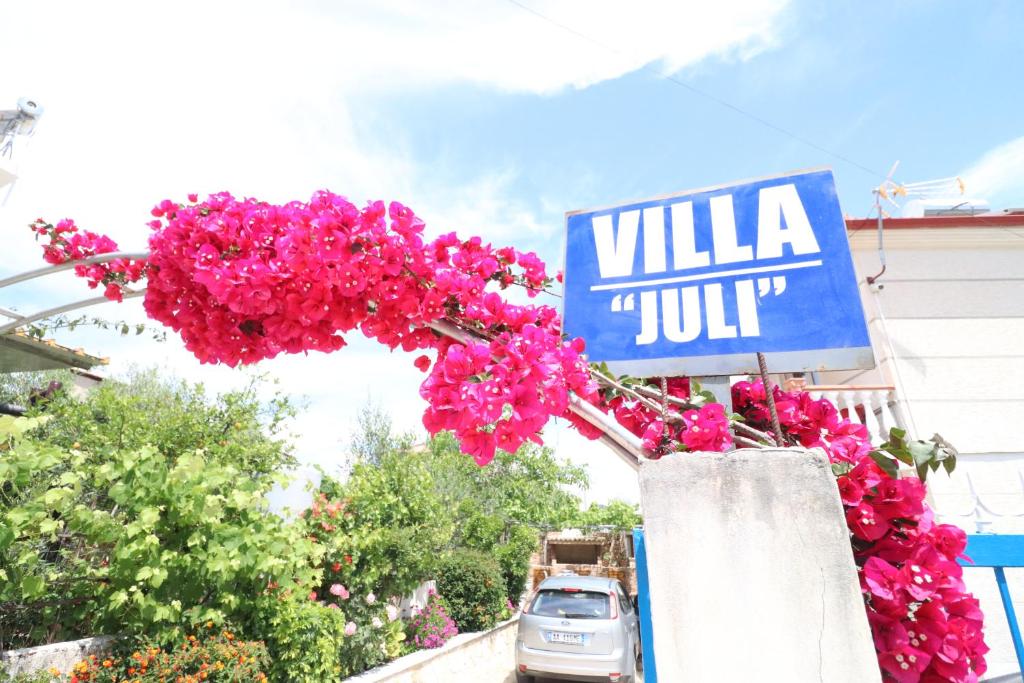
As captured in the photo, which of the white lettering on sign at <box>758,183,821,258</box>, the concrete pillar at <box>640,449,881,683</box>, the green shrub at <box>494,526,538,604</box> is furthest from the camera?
the green shrub at <box>494,526,538,604</box>

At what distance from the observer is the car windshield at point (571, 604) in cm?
752

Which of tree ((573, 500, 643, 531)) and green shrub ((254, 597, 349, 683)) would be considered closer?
green shrub ((254, 597, 349, 683))

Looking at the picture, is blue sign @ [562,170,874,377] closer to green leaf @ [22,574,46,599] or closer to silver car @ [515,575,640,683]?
green leaf @ [22,574,46,599]

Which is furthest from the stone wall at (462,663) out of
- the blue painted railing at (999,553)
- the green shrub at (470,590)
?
the blue painted railing at (999,553)

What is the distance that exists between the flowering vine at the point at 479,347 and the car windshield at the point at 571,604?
21.4 feet

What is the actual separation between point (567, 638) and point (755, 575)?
6.86 meters

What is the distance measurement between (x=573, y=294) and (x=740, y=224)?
722 mm

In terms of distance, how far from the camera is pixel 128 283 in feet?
10.9

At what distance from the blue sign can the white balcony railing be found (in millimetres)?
5203

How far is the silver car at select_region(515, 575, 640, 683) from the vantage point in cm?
712

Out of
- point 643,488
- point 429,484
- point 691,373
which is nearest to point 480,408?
point 643,488

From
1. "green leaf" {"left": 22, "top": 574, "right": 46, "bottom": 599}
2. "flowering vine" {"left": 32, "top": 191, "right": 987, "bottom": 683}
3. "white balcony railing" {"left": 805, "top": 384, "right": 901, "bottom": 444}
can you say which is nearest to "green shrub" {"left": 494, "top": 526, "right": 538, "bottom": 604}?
"white balcony railing" {"left": 805, "top": 384, "right": 901, "bottom": 444}

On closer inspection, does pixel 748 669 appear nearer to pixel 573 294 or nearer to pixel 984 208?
pixel 573 294

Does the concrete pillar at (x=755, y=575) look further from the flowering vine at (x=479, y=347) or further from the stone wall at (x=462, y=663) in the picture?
the stone wall at (x=462, y=663)
